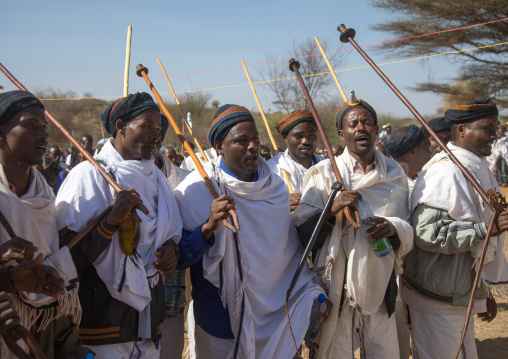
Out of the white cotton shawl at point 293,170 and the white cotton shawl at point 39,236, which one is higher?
the white cotton shawl at point 39,236

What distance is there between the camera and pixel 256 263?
3.18 m

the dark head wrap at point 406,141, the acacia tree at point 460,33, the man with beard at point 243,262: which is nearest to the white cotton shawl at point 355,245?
the man with beard at point 243,262

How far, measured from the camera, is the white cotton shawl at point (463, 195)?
11.4 ft

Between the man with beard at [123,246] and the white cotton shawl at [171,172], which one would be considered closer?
the man with beard at [123,246]

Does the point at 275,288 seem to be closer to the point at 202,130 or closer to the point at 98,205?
the point at 98,205

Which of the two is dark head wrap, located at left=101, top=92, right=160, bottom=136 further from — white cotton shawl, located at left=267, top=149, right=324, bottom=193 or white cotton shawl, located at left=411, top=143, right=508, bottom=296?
white cotton shawl, located at left=411, top=143, right=508, bottom=296

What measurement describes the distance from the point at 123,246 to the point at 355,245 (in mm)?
1550

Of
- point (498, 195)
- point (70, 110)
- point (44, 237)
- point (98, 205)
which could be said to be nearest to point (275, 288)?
point (98, 205)

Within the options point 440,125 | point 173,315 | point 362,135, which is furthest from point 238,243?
point 440,125

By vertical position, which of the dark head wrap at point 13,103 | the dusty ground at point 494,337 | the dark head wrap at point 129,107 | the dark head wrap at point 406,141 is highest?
the dark head wrap at point 13,103

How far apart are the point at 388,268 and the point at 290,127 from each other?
1.89 m

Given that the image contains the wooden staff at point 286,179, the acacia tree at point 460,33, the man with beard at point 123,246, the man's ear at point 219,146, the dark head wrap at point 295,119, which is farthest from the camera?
the acacia tree at point 460,33

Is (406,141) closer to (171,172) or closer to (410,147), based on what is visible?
(410,147)

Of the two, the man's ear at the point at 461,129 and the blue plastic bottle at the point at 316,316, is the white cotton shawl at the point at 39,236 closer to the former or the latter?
the blue plastic bottle at the point at 316,316
